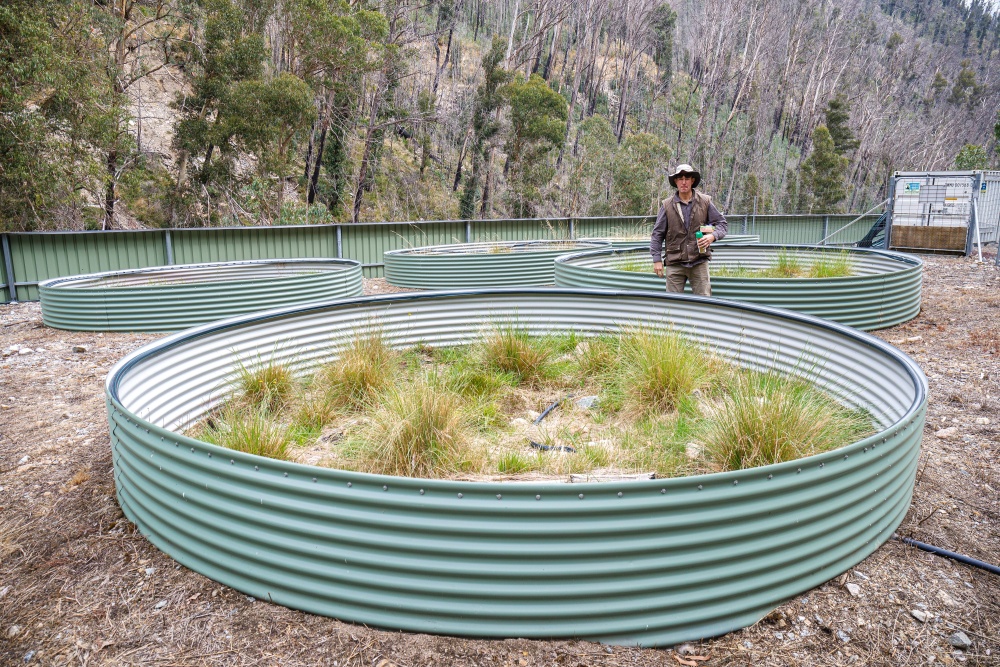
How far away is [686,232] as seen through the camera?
19.4 ft

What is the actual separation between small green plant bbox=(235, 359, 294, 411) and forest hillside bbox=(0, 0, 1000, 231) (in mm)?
10919

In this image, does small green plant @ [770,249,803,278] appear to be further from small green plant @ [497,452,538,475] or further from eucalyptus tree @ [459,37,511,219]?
eucalyptus tree @ [459,37,511,219]

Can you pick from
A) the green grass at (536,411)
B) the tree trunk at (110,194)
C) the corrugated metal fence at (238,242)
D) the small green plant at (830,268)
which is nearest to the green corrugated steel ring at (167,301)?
the corrugated metal fence at (238,242)

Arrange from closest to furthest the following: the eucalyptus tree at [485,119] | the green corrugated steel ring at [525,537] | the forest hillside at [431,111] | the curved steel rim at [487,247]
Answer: the green corrugated steel ring at [525,537], the curved steel rim at [487,247], the forest hillside at [431,111], the eucalyptus tree at [485,119]

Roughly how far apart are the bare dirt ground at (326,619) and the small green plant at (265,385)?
0.92 m

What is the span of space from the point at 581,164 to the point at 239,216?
47.6 feet

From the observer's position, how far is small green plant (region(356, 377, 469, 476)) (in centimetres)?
335

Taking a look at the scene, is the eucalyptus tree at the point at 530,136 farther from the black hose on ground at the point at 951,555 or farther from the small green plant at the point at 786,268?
the black hose on ground at the point at 951,555

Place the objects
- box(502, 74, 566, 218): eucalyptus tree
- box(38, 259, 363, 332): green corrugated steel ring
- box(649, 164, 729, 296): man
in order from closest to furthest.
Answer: box(649, 164, 729, 296): man → box(38, 259, 363, 332): green corrugated steel ring → box(502, 74, 566, 218): eucalyptus tree

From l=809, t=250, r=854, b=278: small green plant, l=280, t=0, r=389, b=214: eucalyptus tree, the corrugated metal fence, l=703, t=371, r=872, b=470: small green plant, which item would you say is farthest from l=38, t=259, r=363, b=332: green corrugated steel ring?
l=280, t=0, r=389, b=214: eucalyptus tree

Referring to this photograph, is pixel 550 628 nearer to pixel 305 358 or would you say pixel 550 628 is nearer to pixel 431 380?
pixel 431 380

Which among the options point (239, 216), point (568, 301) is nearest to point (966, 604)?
point (568, 301)

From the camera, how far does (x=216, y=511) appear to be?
9.25 feet

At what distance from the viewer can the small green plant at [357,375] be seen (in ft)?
15.0
